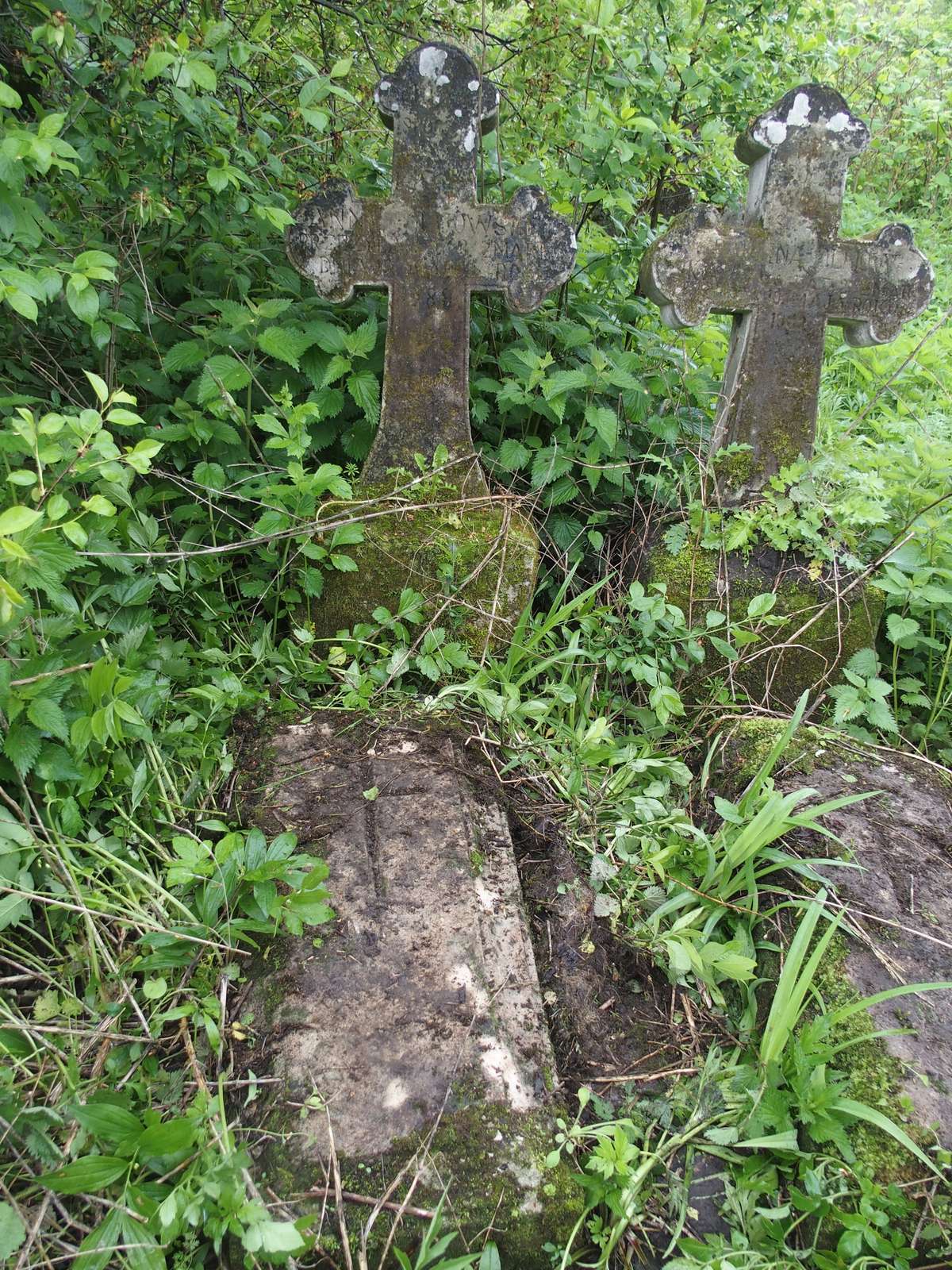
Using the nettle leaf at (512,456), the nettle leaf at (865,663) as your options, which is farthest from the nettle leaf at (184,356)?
the nettle leaf at (865,663)

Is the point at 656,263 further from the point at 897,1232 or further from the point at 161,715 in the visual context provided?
the point at 897,1232

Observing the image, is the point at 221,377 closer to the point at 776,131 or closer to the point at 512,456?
the point at 512,456

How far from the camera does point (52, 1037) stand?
1.58m

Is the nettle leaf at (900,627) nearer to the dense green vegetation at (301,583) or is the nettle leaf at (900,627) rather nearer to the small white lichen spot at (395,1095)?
the dense green vegetation at (301,583)

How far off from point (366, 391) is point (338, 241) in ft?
1.57

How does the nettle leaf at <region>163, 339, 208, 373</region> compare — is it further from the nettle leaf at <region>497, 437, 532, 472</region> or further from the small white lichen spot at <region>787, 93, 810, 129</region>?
the small white lichen spot at <region>787, 93, 810, 129</region>

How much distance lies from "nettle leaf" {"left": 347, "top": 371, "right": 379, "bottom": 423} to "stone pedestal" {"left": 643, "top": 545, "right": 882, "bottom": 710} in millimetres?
1110

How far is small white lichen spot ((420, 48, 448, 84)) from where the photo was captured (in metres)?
2.46

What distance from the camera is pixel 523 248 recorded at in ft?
8.57

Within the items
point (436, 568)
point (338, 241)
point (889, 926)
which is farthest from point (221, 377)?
point (889, 926)

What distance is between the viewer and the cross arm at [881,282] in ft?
8.80

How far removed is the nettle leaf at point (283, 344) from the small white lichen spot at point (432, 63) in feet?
2.89

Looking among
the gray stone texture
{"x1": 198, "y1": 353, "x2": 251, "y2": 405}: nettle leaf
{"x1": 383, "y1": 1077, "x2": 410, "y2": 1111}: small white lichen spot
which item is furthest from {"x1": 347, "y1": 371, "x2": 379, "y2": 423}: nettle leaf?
{"x1": 383, "y1": 1077, "x2": 410, "y2": 1111}: small white lichen spot

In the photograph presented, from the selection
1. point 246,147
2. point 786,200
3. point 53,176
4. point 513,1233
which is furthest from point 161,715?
point 786,200
